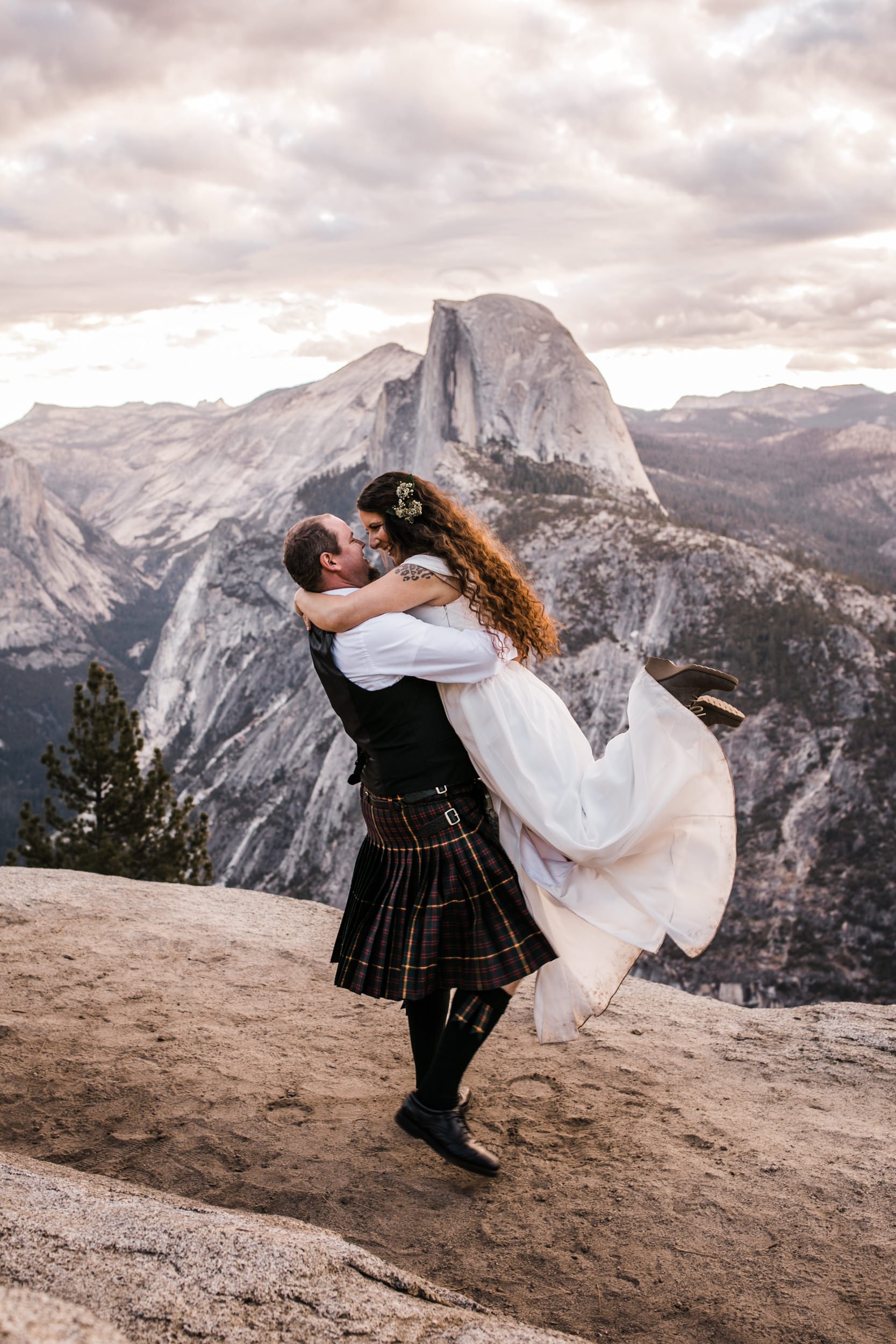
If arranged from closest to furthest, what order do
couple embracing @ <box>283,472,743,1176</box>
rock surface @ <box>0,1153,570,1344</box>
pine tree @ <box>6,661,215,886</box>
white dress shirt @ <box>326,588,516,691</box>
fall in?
rock surface @ <box>0,1153,570,1344</box>
white dress shirt @ <box>326,588,516,691</box>
couple embracing @ <box>283,472,743,1176</box>
pine tree @ <box>6,661,215,886</box>

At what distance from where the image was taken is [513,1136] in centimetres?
443

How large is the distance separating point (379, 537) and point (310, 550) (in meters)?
0.33

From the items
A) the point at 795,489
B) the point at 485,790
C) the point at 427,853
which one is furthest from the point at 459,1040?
the point at 795,489

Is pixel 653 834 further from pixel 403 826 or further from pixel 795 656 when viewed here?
pixel 795 656

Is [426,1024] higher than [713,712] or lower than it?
lower

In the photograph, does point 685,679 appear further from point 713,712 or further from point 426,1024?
point 426,1024

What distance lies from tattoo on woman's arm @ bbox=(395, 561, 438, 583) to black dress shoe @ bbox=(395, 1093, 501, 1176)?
2.38 meters

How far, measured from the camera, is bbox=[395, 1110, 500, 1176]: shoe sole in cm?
396

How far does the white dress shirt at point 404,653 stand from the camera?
11.7 ft

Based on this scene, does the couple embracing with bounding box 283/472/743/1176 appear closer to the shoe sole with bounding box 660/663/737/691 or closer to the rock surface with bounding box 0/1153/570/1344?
the shoe sole with bounding box 660/663/737/691

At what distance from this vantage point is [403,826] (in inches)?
154

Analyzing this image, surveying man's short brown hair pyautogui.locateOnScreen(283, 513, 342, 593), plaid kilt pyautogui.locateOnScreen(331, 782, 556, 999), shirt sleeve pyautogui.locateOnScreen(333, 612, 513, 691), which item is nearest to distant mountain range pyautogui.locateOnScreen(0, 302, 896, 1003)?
plaid kilt pyautogui.locateOnScreen(331, 782, 556, 999)

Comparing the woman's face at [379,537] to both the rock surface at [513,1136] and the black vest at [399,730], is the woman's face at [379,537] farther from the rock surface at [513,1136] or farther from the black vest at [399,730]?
the rock surface at [513,1136]

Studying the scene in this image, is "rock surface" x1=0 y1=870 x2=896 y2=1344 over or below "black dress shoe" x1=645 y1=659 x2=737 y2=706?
below
